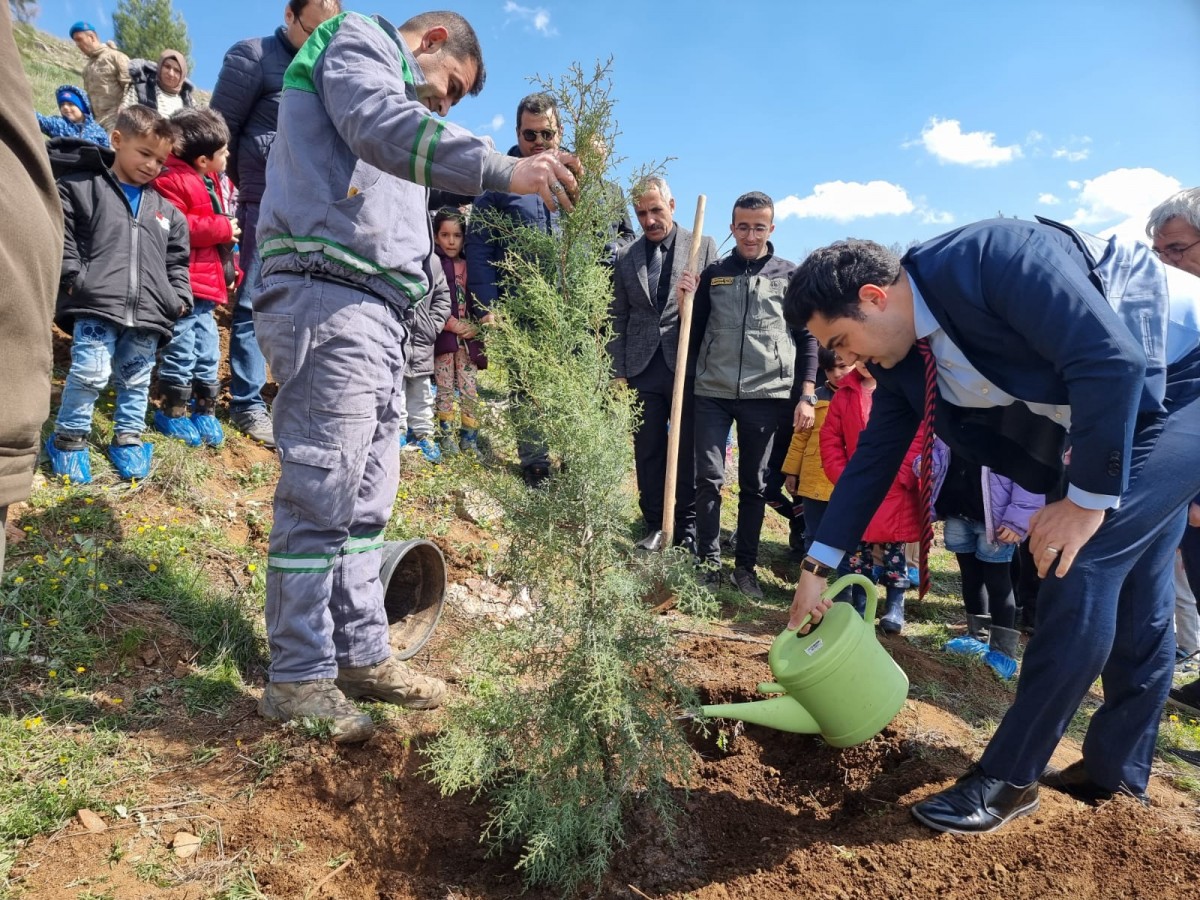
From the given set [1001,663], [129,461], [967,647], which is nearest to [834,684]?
[1001,663]

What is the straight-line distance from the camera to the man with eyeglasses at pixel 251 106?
4.33m

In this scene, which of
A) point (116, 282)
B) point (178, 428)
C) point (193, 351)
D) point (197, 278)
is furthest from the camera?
point (197, 278)

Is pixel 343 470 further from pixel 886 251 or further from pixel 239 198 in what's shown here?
pixel 239 198

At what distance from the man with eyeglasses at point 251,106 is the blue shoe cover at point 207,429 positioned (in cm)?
44

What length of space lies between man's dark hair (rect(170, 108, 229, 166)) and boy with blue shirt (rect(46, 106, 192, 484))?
32 centimetres

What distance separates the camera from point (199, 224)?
474 cm

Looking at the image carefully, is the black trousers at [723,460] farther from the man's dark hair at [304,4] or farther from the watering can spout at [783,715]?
the man's dark hair at [304,4]

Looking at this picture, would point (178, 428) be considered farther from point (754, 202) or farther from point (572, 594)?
point (754, 202)

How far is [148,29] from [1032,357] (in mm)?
45817

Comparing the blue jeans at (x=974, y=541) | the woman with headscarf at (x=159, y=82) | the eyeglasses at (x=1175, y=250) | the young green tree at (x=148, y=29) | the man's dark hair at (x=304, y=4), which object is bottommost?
the blue jeans at (x=974, y=541)

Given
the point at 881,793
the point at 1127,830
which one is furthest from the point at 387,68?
the point at 1127,830

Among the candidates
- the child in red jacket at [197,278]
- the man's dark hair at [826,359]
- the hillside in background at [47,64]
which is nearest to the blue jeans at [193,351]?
the child in red jacket at [197,278]

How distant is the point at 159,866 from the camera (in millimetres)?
2037

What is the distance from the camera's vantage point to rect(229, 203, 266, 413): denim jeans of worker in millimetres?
4508
